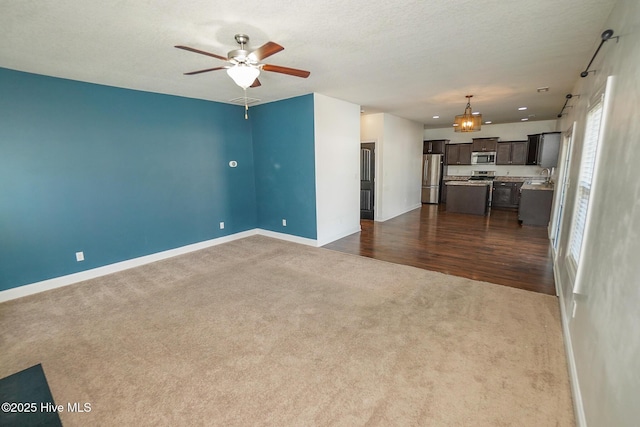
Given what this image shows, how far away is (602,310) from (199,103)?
18.3 feet

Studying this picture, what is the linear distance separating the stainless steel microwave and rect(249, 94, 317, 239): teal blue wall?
6.75 metres

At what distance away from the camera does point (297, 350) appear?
7.70 feet

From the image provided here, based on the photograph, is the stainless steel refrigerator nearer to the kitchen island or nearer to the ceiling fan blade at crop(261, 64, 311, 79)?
the kitchen island

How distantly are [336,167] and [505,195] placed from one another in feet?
20.3

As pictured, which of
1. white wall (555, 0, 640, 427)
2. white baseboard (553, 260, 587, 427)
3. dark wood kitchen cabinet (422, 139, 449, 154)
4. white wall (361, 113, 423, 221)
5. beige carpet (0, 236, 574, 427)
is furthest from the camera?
dark wood kitchen cabinet (422, 139, 449, 154)

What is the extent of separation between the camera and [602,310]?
1.51 m

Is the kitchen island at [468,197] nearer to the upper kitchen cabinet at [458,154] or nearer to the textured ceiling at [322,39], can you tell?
the upper kitchen cabinet at [458,154]

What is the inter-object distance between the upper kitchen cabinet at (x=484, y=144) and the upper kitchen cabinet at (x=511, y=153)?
140 mm

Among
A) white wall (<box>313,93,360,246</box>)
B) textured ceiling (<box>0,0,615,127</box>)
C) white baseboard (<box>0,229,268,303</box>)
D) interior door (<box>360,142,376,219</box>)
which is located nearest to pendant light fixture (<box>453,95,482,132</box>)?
textured ceiling (<box>0,0,615,127</box>)

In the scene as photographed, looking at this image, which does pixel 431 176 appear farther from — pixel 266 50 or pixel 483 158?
pixel 266 50

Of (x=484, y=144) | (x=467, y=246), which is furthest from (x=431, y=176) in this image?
(x=467, y=246)

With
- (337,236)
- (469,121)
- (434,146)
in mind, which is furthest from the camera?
(434,146)

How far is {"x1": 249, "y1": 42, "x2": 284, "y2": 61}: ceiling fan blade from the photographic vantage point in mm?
2070

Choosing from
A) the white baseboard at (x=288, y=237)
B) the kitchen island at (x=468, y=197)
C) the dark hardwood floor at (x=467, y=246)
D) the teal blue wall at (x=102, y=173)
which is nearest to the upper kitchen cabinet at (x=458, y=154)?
the kitchen island at (x=468, y=197)
